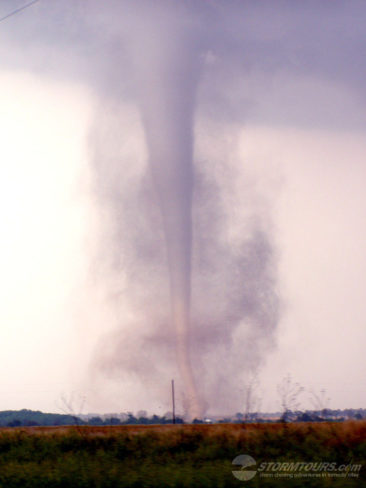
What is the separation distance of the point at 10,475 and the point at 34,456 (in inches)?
213

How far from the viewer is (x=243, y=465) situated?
17500 mm

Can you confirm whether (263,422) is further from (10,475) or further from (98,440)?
(10,475)

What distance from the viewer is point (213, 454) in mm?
20391

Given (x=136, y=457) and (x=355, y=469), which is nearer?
(x=355, y=469)

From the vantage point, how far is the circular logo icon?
15.7 metres

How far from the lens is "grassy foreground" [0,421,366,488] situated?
51.6 ft

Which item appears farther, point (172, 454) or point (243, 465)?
point (172, 454)

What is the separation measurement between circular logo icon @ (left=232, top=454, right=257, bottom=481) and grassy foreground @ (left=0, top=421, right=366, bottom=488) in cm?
20

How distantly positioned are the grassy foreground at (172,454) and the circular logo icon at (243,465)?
0.64 ft

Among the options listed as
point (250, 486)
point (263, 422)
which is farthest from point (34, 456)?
point (250, 486)

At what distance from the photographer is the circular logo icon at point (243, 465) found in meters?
15.7

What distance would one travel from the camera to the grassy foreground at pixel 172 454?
15734mm

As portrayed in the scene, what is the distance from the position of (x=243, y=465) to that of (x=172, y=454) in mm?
4573

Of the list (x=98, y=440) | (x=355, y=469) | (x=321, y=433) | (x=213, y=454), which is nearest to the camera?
(x=355, y=469)
